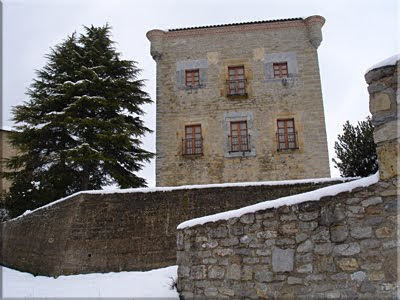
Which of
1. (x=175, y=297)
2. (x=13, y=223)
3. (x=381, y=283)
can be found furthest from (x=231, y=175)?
(x=381, y=283)

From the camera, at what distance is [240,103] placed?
15.0 meters

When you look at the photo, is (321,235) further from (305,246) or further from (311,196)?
(311,196)

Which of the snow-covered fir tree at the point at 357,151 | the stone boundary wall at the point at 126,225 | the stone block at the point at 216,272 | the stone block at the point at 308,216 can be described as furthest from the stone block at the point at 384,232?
the snow-covered fir tree at the point at 357,151

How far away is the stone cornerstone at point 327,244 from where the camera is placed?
3.68m

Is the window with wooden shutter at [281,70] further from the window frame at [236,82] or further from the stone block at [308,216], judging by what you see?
the stone block at [308,216]

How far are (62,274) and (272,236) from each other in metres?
6.32

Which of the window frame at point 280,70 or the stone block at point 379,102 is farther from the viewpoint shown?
the window frame at point 280,70

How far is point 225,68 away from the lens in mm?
15453

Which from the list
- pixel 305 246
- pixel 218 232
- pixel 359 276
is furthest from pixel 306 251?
pixel 218 232

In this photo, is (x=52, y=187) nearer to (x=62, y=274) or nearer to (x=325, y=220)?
(x=62, y=274)

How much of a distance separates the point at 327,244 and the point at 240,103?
37.6ft

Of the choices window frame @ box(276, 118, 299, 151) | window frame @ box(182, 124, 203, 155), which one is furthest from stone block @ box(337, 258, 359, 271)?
window frame @ box(182, 124, 203, 155)

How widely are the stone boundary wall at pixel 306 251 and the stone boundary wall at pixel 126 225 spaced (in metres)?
4.22

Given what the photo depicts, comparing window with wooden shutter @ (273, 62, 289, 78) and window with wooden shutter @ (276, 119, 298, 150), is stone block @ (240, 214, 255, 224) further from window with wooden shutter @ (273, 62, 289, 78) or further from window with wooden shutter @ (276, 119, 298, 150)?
window with wooden shutter @ (273, 62, 289, 78)
